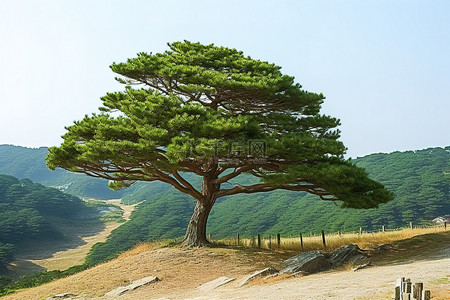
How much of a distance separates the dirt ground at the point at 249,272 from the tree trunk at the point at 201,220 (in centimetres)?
60

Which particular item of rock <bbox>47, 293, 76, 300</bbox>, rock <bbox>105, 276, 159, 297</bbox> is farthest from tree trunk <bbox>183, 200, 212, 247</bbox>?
rock <bbox>47, 293, 76, 300</bbox>

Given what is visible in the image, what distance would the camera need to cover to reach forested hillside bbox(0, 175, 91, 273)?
175 feet

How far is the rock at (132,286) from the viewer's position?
12.7 meters

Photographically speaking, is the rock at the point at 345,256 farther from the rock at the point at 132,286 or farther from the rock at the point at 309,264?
the rock at the point at 132,286

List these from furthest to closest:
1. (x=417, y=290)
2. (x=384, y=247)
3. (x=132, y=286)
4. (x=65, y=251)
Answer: (x=65, y=251) → (x=384, y=247) → (x=132, y=286) → (x=417, y=290)

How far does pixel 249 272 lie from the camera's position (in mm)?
13367

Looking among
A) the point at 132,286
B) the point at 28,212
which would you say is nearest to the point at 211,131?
the point at 132,286

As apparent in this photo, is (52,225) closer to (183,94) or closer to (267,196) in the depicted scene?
(267,196)

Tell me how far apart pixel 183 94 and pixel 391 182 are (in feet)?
191

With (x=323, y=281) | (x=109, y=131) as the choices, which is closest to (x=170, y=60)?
(x=109, y=131)

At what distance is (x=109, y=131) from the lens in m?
14.4

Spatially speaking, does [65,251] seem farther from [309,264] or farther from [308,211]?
[309,264]

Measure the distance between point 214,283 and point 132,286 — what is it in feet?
9.37

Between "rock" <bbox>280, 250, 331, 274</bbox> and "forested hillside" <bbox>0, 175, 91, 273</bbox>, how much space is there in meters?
38.9
